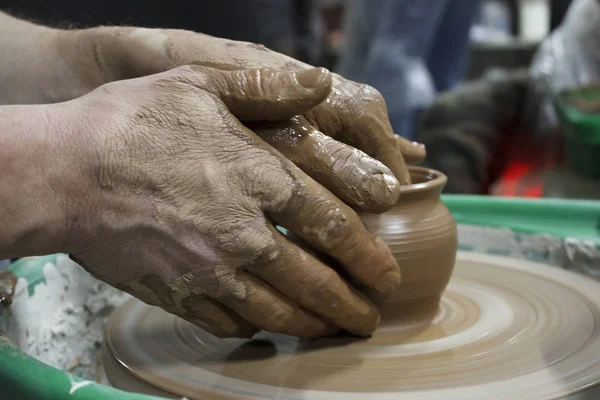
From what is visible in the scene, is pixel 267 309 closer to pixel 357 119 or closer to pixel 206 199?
pixel 206 199

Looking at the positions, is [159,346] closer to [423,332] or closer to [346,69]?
[423,332]

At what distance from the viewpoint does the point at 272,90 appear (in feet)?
2.89

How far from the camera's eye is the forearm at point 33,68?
1314 mm

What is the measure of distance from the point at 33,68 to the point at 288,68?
61cm

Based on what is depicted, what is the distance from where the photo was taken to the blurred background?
125 inches

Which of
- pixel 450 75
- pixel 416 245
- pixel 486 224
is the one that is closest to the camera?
pixel 416 245

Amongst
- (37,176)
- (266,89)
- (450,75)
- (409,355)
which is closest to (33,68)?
(37,176)

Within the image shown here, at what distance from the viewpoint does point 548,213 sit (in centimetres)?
168

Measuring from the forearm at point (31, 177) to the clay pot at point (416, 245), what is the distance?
1.54 feet

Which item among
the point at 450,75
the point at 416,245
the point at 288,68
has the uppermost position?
the point at 288,68

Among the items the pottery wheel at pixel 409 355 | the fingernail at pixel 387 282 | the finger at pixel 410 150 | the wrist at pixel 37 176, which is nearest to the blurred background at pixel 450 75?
the finger at pixel 410 150

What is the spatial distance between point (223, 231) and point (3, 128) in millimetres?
312

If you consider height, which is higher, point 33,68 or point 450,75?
point 33,68

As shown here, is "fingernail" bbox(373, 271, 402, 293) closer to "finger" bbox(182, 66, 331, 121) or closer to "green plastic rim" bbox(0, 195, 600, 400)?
"finger" bbox(182, 66, 331, 121)
